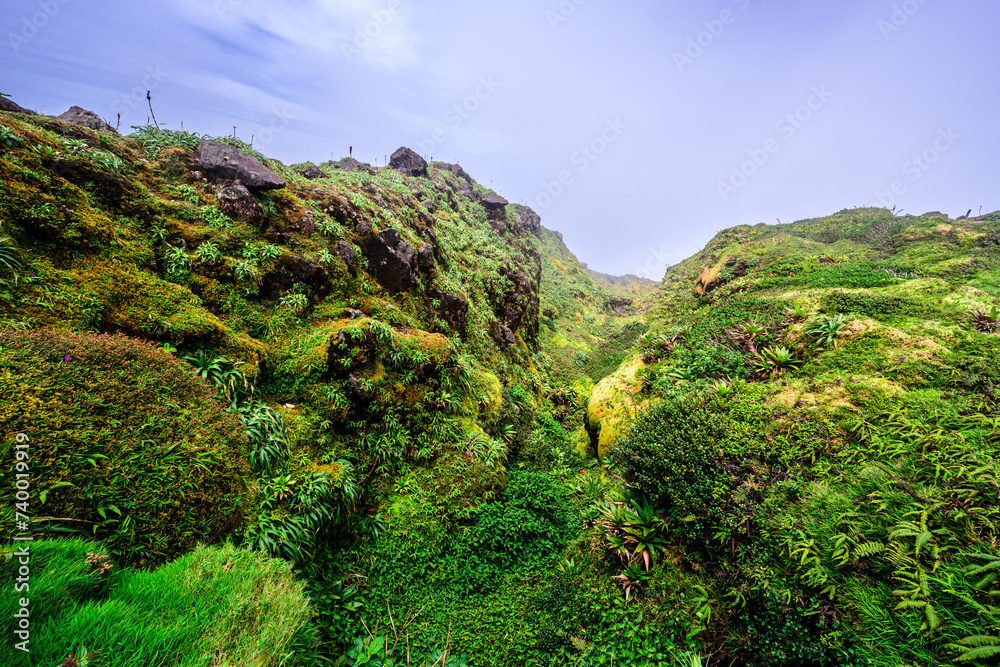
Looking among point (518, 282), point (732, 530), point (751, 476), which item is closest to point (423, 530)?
point (732, 530)

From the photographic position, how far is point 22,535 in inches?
117

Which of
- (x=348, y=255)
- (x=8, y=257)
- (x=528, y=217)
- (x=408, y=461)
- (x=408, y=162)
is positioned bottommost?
(x=408, y=461)

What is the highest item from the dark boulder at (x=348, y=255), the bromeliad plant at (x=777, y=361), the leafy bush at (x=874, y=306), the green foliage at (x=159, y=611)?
the dark boulder at (x=348, y=255)

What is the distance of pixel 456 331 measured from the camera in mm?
13414

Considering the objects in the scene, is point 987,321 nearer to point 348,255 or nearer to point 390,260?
point 390,260

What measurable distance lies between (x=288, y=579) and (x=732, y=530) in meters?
6.56

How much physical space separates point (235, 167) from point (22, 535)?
10.0 metres

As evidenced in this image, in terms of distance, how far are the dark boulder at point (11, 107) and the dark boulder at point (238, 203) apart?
149 inches

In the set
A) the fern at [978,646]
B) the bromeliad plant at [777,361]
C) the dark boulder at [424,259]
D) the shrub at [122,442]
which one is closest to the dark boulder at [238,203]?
the dark boulder at [424,259]

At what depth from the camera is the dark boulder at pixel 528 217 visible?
182ft

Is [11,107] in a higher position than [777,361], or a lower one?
higher

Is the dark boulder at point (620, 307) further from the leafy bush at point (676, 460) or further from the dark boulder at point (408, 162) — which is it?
the leafy bush at point (676, 460)

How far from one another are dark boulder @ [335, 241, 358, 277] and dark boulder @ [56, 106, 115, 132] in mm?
9338

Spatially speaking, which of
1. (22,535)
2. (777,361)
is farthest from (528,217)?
(22,535)
